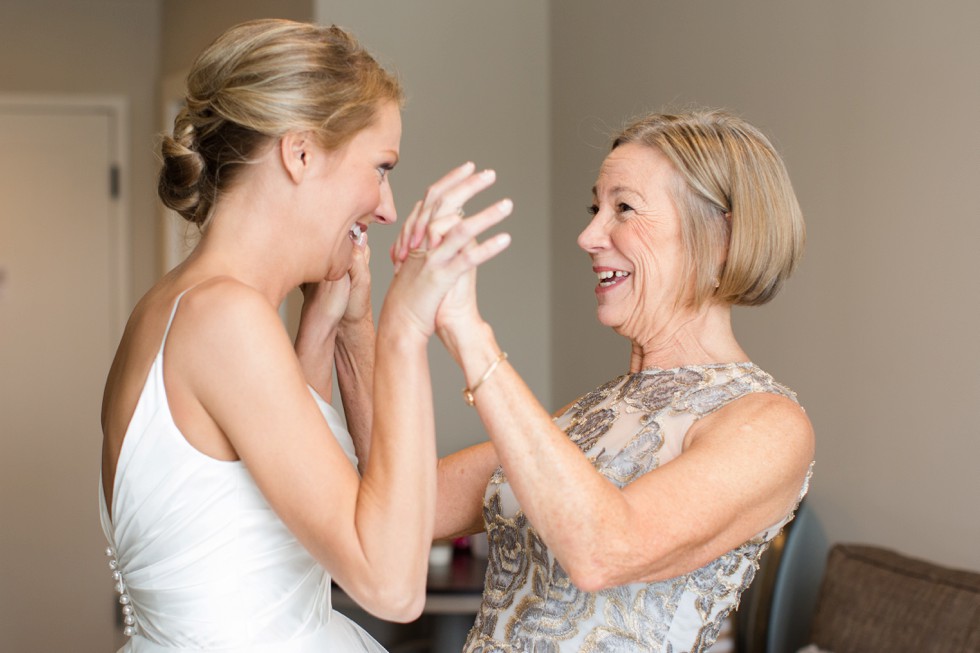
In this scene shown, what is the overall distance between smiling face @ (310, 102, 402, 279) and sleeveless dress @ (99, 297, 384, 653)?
9.4 inches

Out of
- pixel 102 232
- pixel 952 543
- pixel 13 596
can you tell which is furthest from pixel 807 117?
pixel 13 596

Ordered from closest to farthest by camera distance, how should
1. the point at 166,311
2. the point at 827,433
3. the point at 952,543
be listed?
the point at 166,311 → the point at 952,543 → the point at 827,433

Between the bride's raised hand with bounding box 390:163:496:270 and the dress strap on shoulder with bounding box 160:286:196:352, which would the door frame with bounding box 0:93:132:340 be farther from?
the bride's raised hand with bounding box 390:163:496:270

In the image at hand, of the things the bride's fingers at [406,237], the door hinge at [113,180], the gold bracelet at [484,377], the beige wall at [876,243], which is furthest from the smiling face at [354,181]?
the door hinge at [113,180]

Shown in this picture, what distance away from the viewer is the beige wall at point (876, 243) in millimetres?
2670

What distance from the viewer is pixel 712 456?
1.40m

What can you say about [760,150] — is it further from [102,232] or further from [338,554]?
[102,232]

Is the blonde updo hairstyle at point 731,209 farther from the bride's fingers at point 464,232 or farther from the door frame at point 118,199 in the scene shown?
the door frame at point 118,199

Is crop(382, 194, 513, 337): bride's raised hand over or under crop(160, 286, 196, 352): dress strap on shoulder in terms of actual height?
over

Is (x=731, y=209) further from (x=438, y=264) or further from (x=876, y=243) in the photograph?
(x=876, y=243)

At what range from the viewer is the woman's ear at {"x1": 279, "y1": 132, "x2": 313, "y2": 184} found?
4.46 feet

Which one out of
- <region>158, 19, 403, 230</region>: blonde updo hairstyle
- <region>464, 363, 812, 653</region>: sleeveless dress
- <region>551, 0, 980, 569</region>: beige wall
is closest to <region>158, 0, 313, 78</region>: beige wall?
<region>551, 0, 980, 569</region>: beige wall

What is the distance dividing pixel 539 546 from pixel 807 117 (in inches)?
79.5

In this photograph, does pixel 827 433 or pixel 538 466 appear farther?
pixel 827 433
